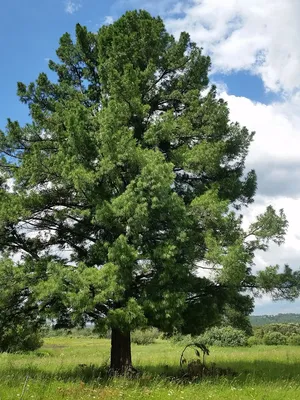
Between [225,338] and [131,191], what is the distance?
97.3 feet

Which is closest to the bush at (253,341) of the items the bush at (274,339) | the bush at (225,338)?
the bush at (274,339)

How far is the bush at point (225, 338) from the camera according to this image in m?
37.1

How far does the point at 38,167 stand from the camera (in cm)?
1279

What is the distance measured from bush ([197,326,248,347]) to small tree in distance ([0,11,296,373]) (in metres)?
24.6

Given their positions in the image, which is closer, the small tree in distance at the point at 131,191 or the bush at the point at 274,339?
the small tree in distance at the point at 131,191

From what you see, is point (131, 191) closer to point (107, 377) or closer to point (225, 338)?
point (107, 377)

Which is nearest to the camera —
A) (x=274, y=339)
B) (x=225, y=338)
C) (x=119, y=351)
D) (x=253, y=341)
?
(x=119, y=351)

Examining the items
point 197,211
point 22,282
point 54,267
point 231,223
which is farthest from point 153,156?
point 22,282

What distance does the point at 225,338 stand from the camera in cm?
3750

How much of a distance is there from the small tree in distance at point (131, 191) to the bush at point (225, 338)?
80.6 feet

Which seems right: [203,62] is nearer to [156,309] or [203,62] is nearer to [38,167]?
[38,167]

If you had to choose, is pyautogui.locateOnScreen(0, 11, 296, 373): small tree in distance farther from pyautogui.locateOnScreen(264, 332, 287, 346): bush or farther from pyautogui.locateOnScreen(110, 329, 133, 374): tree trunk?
pyautogui.locateOnScreen(264, 332, 287, 346): bush

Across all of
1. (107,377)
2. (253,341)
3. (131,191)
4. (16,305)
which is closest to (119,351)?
(107,377)

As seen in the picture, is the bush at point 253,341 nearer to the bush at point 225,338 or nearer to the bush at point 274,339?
the bush at point 274,339
